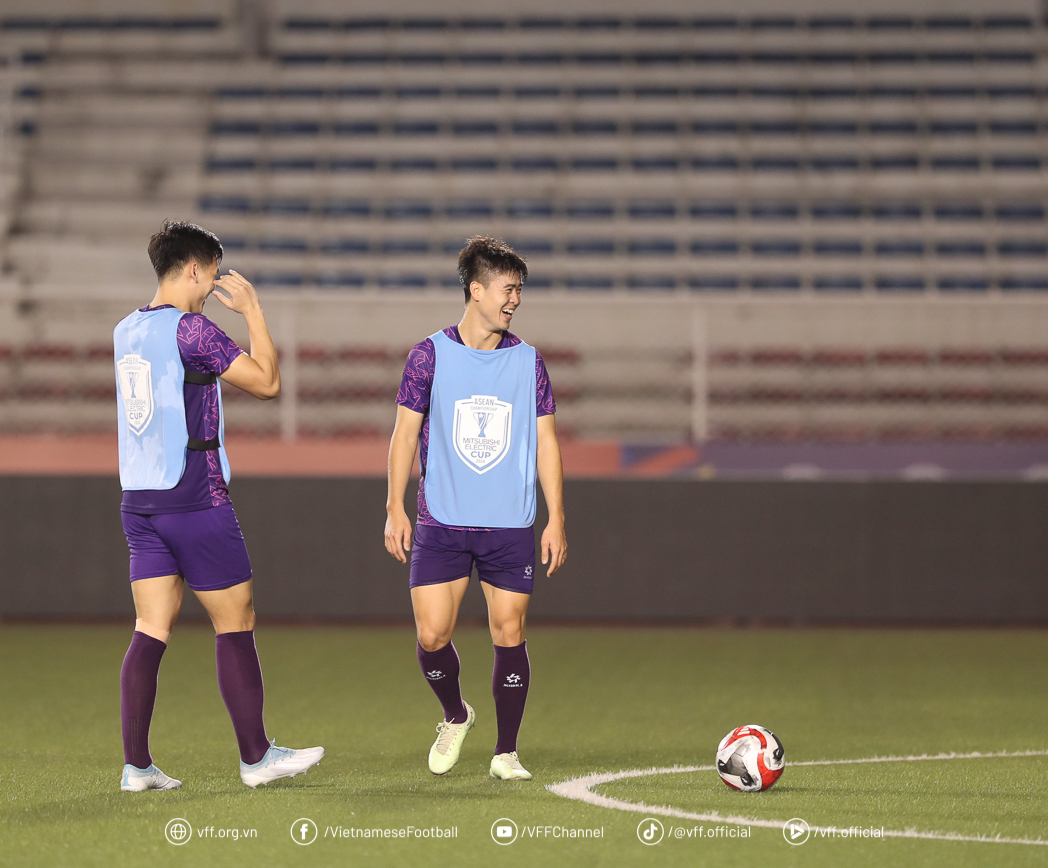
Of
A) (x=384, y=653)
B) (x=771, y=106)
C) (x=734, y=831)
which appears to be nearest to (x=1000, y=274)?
(x=771, y=106)

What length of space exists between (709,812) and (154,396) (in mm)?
2067

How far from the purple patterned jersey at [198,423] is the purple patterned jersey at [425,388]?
0.61m

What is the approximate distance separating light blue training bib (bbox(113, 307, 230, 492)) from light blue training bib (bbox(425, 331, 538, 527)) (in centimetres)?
84

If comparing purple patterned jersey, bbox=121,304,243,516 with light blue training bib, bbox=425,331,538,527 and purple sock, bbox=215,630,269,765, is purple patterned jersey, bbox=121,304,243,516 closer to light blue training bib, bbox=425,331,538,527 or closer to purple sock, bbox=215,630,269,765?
purple sock, bbox=215,630,269,765

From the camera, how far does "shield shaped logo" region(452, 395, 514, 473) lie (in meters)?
4.43

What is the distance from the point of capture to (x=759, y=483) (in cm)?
918

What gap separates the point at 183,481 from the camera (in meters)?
4.12

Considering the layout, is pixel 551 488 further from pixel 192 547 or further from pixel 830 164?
pixel 830 164

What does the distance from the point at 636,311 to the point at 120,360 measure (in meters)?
5.90

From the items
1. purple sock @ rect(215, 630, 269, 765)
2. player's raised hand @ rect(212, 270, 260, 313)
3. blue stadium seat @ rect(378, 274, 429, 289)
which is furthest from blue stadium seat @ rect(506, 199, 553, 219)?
purple sock @ rect(215, 630, 269, 765)

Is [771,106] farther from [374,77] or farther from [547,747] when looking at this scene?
[547,747]

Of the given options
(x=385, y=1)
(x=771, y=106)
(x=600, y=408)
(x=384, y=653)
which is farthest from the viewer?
(x=385, y=1)

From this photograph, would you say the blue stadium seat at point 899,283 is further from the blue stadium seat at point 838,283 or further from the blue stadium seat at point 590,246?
the blue stadium seat at point 590,246

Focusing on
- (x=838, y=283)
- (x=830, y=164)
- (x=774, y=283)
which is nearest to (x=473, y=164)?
(x=774, y=283)
